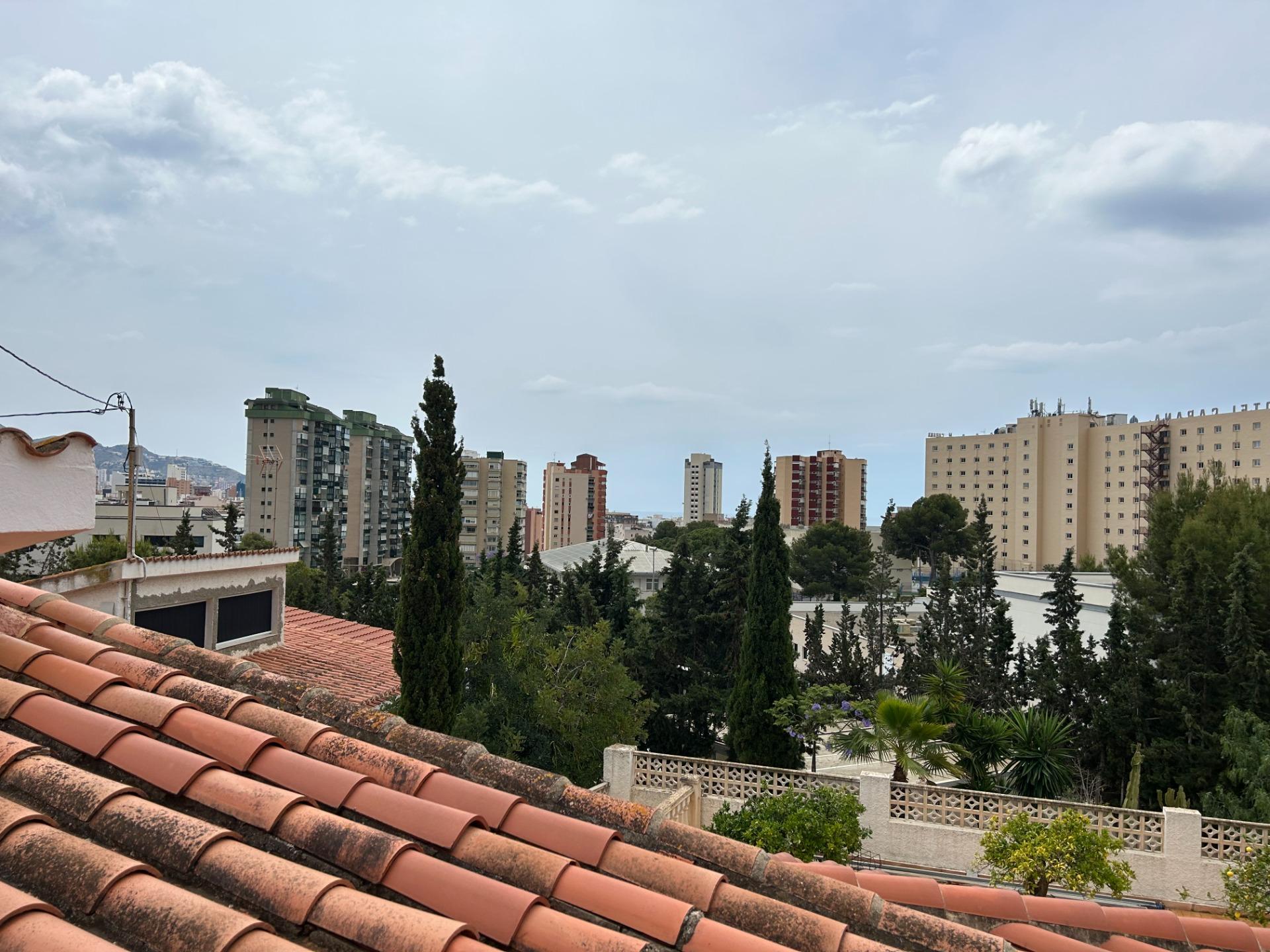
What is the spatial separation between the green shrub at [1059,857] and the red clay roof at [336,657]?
823 cm

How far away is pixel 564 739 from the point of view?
1286 cm

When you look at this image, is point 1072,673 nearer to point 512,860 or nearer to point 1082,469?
point 512,860

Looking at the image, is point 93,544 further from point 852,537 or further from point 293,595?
point 852,537

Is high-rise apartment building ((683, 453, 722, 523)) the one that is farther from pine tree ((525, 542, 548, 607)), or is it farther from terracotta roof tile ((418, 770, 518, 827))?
terracotta roof tile ((418, 770, 518, 827))

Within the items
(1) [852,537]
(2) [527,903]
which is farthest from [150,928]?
(1) [852,537]

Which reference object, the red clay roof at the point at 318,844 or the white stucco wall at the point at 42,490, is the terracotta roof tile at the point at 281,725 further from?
the white stucco wall at the point at 42,490

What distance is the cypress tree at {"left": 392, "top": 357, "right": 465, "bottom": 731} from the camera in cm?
1227

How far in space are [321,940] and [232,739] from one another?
3.53 feet

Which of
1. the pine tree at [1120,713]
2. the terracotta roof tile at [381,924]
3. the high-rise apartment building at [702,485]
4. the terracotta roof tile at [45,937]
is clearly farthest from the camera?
the high-rise apartment building at [702,485]

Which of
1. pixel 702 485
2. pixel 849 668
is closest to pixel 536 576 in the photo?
pixel 849 668

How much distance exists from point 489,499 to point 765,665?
67.3 m

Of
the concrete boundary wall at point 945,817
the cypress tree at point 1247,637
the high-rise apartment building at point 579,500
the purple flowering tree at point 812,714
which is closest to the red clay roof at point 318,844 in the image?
the concrete boundary wall at point 945,817

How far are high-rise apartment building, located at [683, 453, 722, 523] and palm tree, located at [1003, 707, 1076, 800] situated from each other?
169 metres

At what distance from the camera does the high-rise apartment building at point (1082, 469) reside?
6397cm
